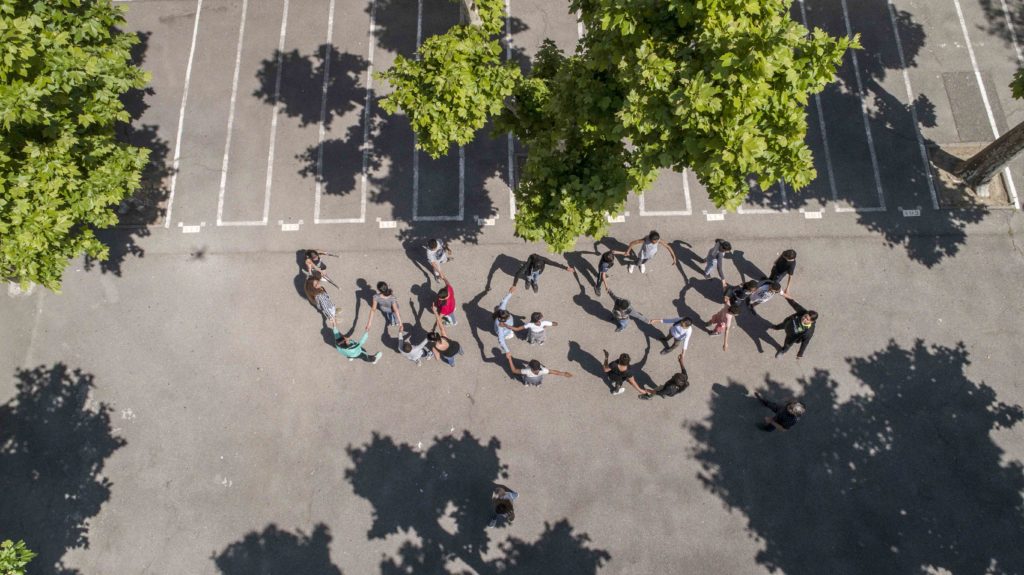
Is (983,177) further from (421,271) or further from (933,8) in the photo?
(421,271)

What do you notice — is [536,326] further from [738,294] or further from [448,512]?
[738,294]

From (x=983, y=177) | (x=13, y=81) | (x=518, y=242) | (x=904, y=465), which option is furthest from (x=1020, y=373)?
(x=13, y=81)

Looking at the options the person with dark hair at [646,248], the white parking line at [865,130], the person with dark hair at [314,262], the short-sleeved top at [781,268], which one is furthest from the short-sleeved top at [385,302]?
the white parking line at [865,130]

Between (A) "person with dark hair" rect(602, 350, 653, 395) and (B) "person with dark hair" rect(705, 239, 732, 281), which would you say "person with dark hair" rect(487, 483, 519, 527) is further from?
(B) "person with dark hair" rect(705, 239, 732, 281)

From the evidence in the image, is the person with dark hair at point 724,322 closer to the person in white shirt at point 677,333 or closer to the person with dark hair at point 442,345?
the person in white shirt at point 677,333

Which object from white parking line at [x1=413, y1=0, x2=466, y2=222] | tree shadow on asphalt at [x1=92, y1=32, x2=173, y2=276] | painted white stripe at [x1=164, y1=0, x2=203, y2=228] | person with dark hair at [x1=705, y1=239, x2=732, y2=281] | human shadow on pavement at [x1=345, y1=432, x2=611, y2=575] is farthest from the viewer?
painted white stripe at [x1=164, y1=0, x2=203, y2=228]

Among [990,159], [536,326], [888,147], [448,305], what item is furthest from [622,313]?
[990,159]

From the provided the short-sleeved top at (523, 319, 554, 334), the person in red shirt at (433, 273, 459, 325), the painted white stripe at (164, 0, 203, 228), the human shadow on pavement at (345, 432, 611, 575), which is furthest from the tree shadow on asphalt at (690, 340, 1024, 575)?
the painted white stripe at (164, 0, 203, 228)
